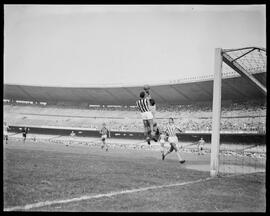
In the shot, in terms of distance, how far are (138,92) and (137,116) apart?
10.6 ft

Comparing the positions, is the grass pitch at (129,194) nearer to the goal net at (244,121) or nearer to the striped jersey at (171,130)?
the striped jersey at (171,130)

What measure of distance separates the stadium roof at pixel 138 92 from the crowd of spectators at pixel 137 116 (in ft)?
3.27

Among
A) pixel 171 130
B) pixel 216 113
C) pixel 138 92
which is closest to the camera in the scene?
pixel 216 113

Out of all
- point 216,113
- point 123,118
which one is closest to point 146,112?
point 216,113

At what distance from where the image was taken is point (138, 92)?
153 ft

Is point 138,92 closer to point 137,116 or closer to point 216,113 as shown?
point 137,116

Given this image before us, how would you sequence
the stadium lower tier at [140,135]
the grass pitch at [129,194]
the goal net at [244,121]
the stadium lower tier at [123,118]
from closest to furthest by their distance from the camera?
1. the grass pitch at [129,194]
2. the goal net at [244,121]
3. the stadium lower tier at [140,135]
4. the stadium lower tier at [123,118]

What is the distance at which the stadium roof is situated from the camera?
3800cm

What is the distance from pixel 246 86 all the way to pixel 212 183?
29.1m

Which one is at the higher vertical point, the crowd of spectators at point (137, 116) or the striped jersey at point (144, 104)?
the crowd of spectators at point (137, 116)

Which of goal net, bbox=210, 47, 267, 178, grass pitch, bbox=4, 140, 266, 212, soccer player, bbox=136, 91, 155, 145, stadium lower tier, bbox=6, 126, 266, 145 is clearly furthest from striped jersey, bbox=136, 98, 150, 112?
stadium lower tier, bbox=6, 126, 266, 145

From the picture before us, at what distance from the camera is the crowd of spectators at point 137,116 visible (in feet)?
116

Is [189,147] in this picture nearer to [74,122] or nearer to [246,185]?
[74,122]

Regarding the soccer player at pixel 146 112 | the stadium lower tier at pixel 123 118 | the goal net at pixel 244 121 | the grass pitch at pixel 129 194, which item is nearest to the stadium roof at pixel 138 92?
the goal net at pixel 244 121
